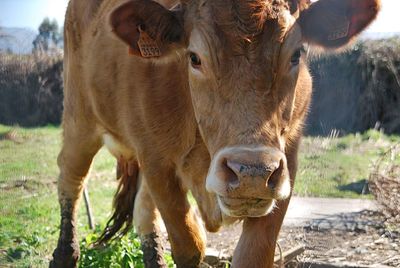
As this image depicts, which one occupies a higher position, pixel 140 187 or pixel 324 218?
pixel 140 187

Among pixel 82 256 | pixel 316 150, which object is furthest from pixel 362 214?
pixel 82 256

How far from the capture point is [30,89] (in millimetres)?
11016

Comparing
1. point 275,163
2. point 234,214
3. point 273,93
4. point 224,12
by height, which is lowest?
point 234,214

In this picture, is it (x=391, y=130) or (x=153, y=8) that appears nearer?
(x=153, y=8)

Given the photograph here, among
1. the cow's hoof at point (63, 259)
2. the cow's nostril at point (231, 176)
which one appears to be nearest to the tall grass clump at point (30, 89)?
the cow's hoof at point (63, 259)

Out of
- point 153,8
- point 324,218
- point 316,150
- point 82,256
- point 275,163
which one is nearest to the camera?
point 275,163

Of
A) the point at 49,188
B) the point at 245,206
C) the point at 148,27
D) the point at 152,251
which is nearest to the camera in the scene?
the point at 245,206

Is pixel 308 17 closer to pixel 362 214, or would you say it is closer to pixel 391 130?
pixel 362 214

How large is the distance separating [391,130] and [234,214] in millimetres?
11854

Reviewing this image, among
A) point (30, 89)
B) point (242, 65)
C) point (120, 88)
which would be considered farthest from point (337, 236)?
point (30, 89)

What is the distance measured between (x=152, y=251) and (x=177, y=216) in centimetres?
98

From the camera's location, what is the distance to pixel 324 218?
6.79 metres

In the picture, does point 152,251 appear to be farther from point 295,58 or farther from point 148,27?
point 295,58

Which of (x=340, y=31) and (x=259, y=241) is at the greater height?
(x=340, y=31)
